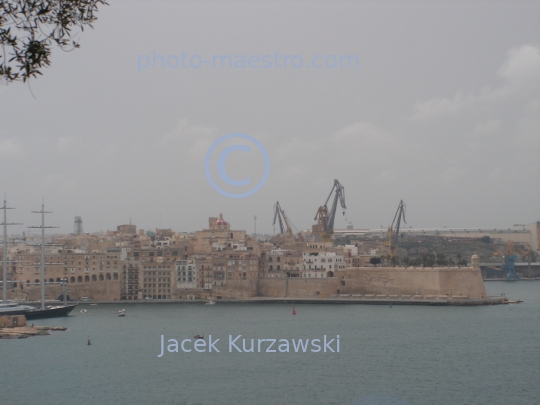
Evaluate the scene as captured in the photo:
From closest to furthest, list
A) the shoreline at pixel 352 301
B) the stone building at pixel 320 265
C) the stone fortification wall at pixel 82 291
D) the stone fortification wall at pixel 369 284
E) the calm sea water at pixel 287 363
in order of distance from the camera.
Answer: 1. the calm sea water at pixel 287 363
2. the shoreline at pixel 352 301
3. the stone fortification wall at pixel 369 284
4. the stone fortification wall at pixel 82 291
5. the stone building at pixel 320 265

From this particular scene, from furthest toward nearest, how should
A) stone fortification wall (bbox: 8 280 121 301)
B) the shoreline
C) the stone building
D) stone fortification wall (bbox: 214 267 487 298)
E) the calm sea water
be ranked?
the stone building
stone fortification wall (bbox: 8 280 121 301)
stone fortification wall (bbox: 214 267 487 298)
the shoreline
the calm sea water

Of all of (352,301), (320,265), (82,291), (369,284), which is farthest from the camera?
(320,265)

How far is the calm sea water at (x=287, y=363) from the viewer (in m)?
9.59

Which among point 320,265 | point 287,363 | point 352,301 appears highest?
point 320,265

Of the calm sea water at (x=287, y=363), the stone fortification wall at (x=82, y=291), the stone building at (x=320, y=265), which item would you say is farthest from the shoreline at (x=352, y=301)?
the calm sea water at (x=287, y=363)

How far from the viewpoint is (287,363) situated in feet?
39.1

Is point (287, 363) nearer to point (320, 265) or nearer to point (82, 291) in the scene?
point (320, 265)

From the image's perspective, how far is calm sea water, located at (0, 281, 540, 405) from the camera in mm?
9594

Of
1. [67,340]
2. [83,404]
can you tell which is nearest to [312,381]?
[83,404]

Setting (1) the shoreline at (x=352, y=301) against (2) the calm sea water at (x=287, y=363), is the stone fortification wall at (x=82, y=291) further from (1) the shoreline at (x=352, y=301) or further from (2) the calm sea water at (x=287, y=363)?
(2) the calm sea water at (x=287, y=363)

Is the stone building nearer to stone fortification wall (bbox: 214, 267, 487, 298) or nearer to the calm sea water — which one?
stone fortification wall (bbox: 214, 267, 487, 298)

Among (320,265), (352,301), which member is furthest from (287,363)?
(320,265)

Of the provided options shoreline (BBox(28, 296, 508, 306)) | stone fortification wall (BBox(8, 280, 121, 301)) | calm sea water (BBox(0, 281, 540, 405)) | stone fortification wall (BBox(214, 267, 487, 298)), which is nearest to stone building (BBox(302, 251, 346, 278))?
stone fortification wall (BBox(214, 267, 487, 298))

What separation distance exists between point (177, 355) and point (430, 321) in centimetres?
680
